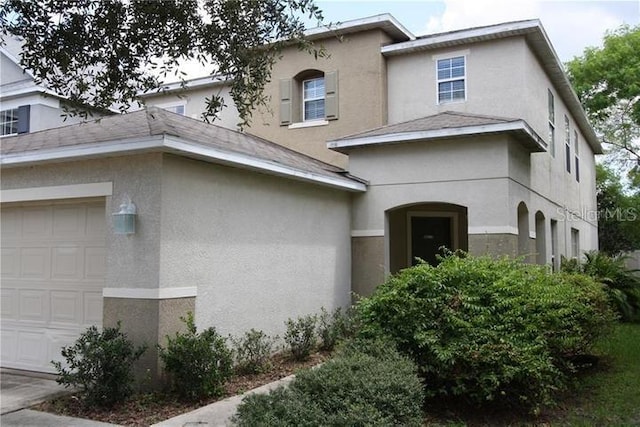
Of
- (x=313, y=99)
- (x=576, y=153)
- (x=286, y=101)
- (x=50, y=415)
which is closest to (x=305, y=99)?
(x=313, y=99)

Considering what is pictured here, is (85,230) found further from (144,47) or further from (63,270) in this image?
(144,47)

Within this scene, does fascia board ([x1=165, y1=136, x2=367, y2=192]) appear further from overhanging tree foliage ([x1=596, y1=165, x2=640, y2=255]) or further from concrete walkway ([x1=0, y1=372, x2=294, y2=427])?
overhanging tree foliage ([x1=596, y1=165, x2=640, y2=255])

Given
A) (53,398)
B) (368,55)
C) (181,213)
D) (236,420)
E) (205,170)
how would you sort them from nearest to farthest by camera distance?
(236,420) < (53,398) < (181,213) < (205,170) < (368,55)

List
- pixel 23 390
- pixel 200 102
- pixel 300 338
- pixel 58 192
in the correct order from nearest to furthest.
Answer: pixel 23 390, pixel 58 192, pixel 300 338, pixel 200 102

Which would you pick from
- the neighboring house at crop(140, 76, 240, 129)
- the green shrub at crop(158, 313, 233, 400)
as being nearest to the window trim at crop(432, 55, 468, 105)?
the neighboring house at crop(140, 76, 240, 129)

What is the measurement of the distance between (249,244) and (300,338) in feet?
6.20

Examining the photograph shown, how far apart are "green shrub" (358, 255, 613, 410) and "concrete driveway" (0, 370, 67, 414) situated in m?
4.30

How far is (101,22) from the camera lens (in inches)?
278

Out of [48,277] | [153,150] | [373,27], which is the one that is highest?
[373,27]

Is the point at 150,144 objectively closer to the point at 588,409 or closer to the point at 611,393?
the point at 588,409

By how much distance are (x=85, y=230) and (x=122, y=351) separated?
2.40 metres

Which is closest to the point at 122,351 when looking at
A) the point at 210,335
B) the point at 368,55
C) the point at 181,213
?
the point at 210,335

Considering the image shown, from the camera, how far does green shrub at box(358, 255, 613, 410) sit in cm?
657

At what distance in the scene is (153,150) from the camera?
7492 mm
